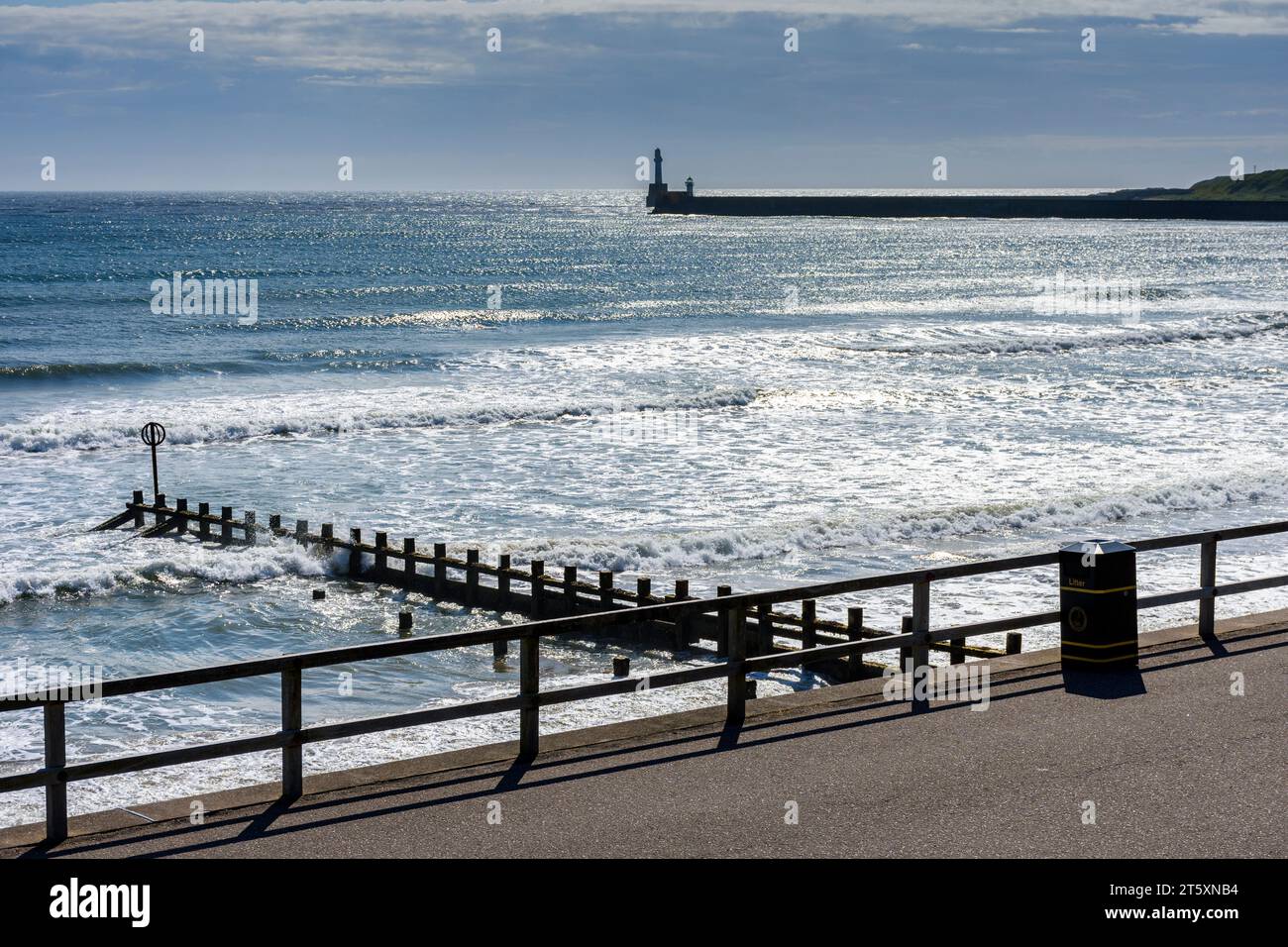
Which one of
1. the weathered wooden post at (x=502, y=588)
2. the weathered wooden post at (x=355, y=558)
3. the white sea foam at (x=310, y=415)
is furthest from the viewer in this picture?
the white sea foam at (x=310, y=415)

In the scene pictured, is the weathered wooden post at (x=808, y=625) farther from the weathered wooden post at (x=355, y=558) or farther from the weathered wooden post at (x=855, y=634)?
the weathered wooden post at (x=355, y=558)

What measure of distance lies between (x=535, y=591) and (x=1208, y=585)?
296 inches

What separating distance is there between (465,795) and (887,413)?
29.1 meters

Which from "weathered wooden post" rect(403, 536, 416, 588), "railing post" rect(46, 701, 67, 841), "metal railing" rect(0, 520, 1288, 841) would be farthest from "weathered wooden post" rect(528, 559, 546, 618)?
"railing post" rect(46, 701, 67, 841)

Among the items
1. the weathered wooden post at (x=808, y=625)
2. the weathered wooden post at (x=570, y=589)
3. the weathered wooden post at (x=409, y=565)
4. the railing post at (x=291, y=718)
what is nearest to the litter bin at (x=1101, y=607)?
the weathered wooden post at (x=808, y=625)

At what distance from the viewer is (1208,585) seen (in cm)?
1082

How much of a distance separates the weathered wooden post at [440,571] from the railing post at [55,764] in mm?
9886

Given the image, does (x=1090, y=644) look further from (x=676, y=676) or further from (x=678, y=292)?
(x=678, y=292)

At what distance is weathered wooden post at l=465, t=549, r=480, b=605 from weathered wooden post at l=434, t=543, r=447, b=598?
13.5 inches

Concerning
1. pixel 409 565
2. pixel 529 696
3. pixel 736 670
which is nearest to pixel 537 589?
pixel 409 565

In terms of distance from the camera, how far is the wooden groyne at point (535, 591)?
1344 centimetres

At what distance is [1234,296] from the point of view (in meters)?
76.3

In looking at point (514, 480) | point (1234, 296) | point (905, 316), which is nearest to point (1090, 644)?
point (514, 480)

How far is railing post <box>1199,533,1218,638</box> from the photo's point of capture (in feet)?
35.3
